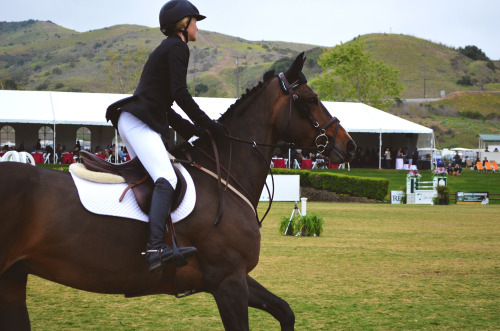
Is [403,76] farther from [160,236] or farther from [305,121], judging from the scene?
[160,236]

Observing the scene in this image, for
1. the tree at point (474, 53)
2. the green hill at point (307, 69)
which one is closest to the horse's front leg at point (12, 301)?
the green hill at point (307, 69)

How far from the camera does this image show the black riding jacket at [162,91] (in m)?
5.00

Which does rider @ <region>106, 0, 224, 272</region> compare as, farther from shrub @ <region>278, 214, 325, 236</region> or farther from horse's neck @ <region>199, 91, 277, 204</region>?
shrub @ <region>278, 214, 325, 236</region>

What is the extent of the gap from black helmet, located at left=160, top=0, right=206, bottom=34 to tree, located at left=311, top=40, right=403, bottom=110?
223 ft

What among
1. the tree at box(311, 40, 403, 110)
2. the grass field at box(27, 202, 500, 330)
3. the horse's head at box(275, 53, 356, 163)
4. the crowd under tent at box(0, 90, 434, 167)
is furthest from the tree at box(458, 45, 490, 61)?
the horse's head at box(275, 53, 356, 163)

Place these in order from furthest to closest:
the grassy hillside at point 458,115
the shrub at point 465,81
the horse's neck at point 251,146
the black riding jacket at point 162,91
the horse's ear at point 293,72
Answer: the shrub at point 465,81 → the grassy hillside at point 458,115 → the horse's ear at point 293,72 → the horse's neck at point 251,146 → the black riding jacket at point 162,91

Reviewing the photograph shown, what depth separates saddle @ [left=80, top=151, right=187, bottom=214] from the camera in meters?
4.88

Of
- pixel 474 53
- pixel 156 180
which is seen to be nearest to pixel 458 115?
pixel 474 53

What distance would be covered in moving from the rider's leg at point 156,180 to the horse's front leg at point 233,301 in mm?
384

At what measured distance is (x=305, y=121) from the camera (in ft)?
18.8

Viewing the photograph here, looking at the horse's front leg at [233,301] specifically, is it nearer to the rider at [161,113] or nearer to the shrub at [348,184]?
the rider at [161,113]

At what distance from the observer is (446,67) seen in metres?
150

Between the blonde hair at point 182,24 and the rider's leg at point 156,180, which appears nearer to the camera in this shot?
the rider's leg at point 156,180

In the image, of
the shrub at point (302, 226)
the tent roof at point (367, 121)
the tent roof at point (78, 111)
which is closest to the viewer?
the shrub at point (302, 226)
